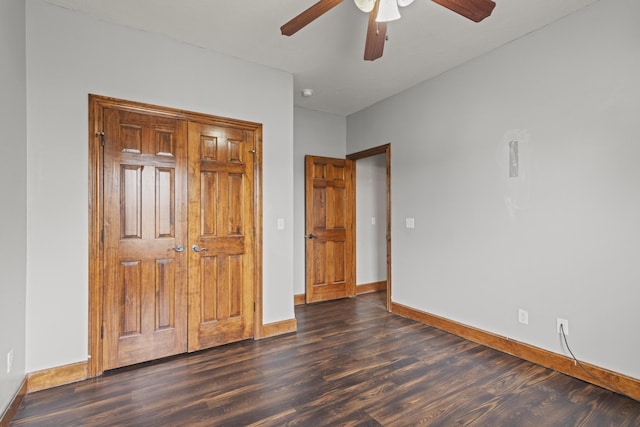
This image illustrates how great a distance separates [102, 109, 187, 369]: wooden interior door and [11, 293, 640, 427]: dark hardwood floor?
0.25 meters

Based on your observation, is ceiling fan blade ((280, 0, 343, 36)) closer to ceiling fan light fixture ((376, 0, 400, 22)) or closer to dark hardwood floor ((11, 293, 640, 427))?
ceiling fan light fixture ((376, 0, 400, 22))

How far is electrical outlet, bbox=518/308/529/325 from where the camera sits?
8.96 ft

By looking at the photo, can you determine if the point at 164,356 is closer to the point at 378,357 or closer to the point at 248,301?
the point at 248,301

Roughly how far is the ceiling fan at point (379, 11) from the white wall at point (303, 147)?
101 inches

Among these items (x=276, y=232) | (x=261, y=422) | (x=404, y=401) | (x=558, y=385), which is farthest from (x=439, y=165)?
(x=261, y=422)

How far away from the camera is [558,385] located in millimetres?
2301

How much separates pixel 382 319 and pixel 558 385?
181 cm

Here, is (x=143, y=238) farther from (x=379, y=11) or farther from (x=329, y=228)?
(x=329, y=228)

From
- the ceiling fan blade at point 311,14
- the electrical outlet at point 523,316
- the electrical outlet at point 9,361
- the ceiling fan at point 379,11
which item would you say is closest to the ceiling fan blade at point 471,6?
the ceiling fan at point 379,11

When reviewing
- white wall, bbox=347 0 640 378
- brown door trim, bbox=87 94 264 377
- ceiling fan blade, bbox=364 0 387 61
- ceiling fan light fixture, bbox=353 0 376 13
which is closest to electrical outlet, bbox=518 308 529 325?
white wall, bbox=347 0 640 378

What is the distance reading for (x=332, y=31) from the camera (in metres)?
2.68

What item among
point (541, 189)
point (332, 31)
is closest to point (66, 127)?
point (332, 31)

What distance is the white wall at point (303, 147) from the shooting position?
4.50 m

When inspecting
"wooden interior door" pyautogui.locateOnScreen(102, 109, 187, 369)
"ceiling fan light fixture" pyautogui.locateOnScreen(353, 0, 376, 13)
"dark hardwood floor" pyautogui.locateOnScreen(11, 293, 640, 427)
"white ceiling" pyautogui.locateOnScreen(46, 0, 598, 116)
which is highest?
"white ceiling" pyautogui.locateOnScreen(46, 0, 598, 116)
